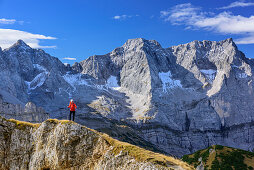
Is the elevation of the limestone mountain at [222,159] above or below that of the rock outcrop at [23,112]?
below

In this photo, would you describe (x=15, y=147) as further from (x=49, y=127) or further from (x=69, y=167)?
(x=69, y=167)

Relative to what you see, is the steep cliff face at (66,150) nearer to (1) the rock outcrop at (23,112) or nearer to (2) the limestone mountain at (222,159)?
(2) the limestone mountain at (222,159)

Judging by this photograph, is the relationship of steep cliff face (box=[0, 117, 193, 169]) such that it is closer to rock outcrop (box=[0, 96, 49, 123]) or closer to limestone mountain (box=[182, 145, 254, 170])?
limestone mountain (box=[182, 145, 254, 170])

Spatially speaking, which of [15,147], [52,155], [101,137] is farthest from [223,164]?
[15,147]

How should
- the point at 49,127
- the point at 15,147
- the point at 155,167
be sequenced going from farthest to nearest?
the point at 15,147 → the point at 49,127 → the point at 155,167

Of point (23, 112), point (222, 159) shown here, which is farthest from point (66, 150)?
point (23, 112)

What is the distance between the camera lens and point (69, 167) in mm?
37000

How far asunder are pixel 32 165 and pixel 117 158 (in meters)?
14.4

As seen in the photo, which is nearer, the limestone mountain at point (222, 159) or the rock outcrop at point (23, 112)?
the limestone mountain at point (222, 159)

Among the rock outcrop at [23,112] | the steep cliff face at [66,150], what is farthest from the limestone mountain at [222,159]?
the rock outcrop at [23,112]

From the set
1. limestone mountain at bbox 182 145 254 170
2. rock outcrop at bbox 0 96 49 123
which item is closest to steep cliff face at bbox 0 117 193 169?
limestone mountain at bbox 182 145 254 170

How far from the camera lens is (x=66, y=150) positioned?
37.4 m

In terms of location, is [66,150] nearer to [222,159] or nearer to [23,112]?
[222,159]

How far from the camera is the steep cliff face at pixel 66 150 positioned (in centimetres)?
3097
